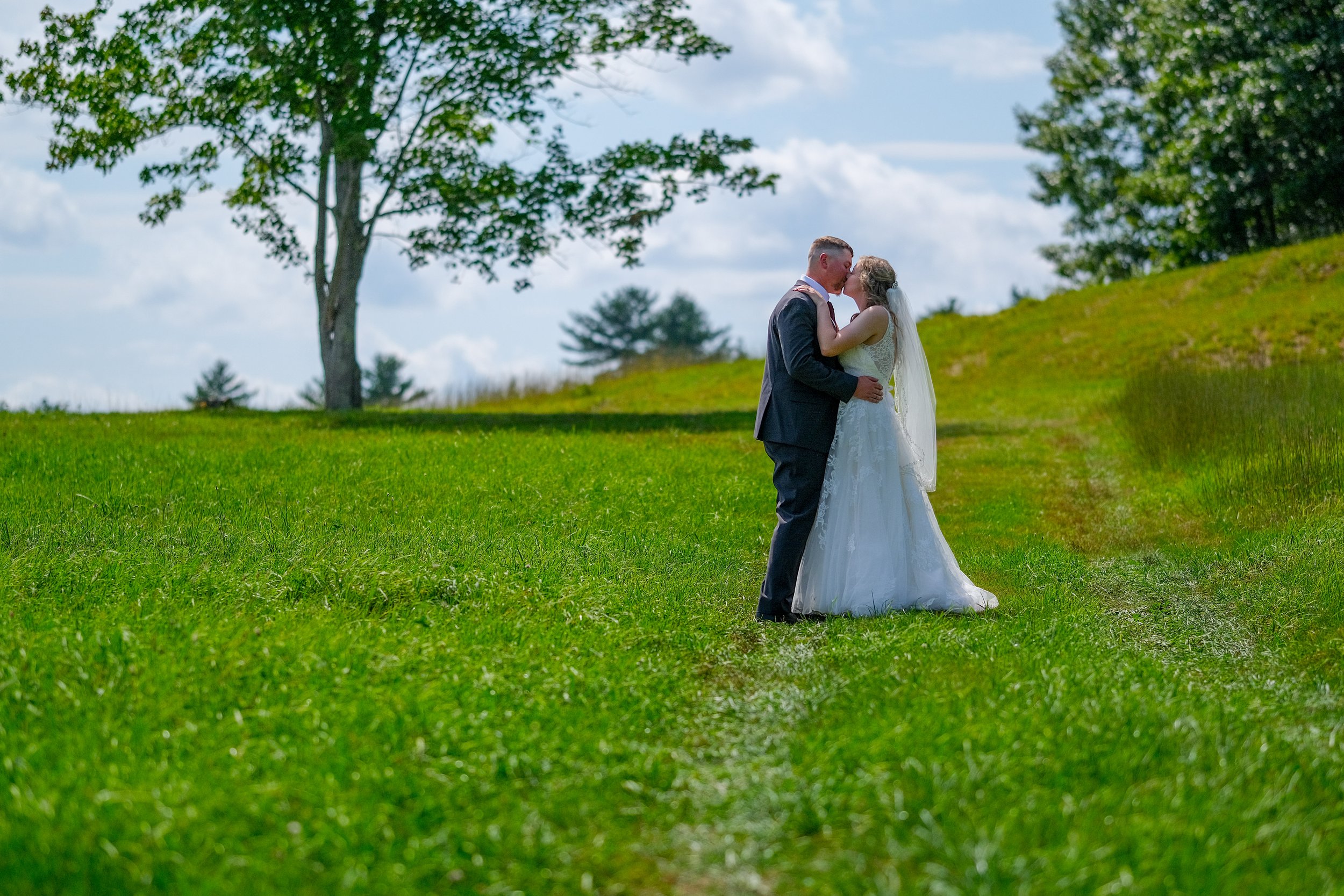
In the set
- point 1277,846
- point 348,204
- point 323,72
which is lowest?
point 1277,846

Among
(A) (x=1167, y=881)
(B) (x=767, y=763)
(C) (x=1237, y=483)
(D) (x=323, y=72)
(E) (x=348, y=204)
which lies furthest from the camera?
(E) (x=348, y=204)

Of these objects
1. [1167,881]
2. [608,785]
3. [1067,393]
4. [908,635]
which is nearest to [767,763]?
[608,785]

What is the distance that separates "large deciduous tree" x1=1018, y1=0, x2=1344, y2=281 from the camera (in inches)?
1614

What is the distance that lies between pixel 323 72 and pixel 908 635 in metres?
20.3

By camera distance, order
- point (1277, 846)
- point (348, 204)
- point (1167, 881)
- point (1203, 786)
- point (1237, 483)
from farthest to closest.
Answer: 1. point (348, 204)
2. point (1237, 483)
3. point (1203, 786)
4. point (1277, 846)
5. point (1167, 881)

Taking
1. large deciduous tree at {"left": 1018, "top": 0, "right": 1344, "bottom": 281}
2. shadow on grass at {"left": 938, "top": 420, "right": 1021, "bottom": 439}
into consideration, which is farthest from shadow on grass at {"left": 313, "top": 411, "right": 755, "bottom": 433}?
large deciduous tree at {"left": 1018, "top": 0, "right": 1344, "bottom": 281}

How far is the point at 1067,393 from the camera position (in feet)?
102

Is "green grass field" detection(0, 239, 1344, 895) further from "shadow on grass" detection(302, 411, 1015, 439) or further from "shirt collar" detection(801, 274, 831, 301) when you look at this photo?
"shadow on grass" detection(302, 411, 1015, 439)

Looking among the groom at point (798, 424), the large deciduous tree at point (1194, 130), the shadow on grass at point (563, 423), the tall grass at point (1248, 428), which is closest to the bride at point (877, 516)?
the groom at point (798, 424)

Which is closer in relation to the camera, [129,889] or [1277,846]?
[129,889]

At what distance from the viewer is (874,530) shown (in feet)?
29.5

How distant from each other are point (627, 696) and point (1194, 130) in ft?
140

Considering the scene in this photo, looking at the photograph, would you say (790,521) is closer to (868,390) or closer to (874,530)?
(874,530)

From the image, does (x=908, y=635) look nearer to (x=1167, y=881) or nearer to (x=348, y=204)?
(x=1167, y=881)
